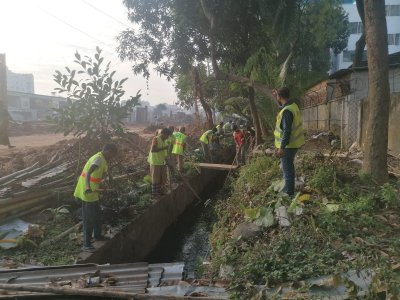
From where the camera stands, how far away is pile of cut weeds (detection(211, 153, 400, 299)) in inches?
143

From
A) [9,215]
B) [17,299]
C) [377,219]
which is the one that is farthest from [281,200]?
[9,215]

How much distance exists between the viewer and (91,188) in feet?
20.1

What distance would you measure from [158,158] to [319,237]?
21.0 ft

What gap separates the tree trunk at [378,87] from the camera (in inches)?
231

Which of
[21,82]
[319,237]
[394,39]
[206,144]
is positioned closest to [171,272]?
[319,237]

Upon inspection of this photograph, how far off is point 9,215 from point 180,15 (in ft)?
28.3

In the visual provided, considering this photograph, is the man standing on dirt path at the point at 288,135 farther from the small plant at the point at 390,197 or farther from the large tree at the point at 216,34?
the large tree at the point at 216,34

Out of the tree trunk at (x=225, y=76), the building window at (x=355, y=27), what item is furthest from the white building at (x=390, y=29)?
the tree trunk at (x=225, y=76)

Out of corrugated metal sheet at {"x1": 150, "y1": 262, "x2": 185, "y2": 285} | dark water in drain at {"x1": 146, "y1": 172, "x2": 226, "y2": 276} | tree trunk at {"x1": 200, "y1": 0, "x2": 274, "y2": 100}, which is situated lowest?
dark water in drain at {"x1": 146, "y1": 172, "x2": 226, "y2": 276}

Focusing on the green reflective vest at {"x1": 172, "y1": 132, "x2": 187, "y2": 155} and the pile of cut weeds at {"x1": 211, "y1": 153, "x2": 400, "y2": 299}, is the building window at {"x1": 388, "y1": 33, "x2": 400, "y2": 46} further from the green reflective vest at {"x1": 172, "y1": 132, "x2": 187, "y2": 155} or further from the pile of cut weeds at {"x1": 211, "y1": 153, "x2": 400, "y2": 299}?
the pile of cut weeds at {"x1": 211, "y1": 153, "x2": 400, "y2": 299}


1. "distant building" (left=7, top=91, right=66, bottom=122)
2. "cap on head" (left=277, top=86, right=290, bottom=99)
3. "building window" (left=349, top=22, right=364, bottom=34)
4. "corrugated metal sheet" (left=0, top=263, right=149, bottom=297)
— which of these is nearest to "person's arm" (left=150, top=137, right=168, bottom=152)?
"cap on head" (left=277, top=86, right=290, bottom=99)

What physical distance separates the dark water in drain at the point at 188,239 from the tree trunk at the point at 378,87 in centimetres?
390

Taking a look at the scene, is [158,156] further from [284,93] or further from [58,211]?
[284,93]

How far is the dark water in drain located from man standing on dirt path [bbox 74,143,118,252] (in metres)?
2.37
